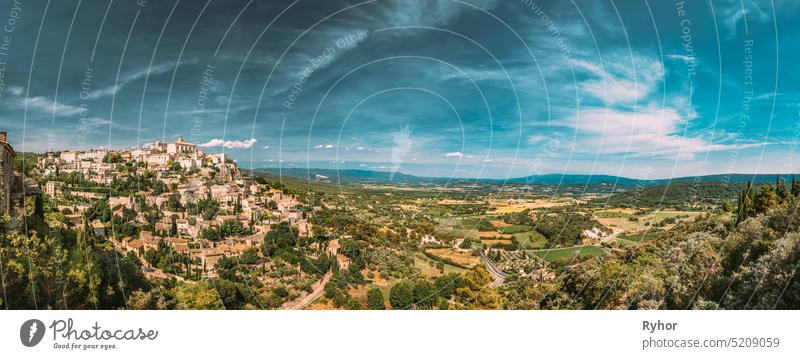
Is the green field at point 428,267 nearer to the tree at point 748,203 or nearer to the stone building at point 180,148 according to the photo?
the tree at point 748,203

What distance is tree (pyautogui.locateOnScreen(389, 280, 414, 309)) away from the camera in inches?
277

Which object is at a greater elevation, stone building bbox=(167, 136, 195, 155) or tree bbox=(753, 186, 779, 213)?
stone building bbox=(167, 136, 195, 155)

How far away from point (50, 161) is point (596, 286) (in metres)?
10.9

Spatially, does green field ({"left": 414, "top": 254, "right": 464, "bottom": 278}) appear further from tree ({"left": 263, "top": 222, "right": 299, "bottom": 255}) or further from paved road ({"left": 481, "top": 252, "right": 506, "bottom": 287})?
tree ({"left": 263, "top": 222, "right": 299, "bottom": 255})

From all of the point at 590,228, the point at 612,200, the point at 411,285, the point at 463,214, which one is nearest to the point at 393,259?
the point at 411,285

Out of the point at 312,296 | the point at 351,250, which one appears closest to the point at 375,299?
the point at 312,296

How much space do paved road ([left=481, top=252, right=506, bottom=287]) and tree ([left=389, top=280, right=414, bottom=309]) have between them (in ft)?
9.36

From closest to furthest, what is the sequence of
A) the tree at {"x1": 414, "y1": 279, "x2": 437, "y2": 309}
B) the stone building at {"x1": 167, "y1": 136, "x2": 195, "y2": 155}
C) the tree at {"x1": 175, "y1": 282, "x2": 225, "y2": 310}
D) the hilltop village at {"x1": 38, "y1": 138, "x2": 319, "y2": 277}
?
the tree at {"x1": 175, "y1": 282, "x2": 225, "y2": 310} < the tree at {"x1": 414, "y1": 279, "x2": 437, "y2": 309} < the hilltop village at {"x1": 38, "y1": 138, "x2": 319, "y2": 277} < the stone building at {"x1": 167, "y1": 136, "x2": 195, "y2": 155}

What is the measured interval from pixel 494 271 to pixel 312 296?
506 centimetres

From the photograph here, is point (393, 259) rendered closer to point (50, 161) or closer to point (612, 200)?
point (50, 161)

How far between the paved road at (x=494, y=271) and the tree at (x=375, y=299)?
3197 millimetres

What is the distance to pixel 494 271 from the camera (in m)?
10.4

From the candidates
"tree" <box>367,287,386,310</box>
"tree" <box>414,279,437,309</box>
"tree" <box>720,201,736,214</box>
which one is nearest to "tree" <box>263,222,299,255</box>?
"tree" <box>367,287,386,310</box>
